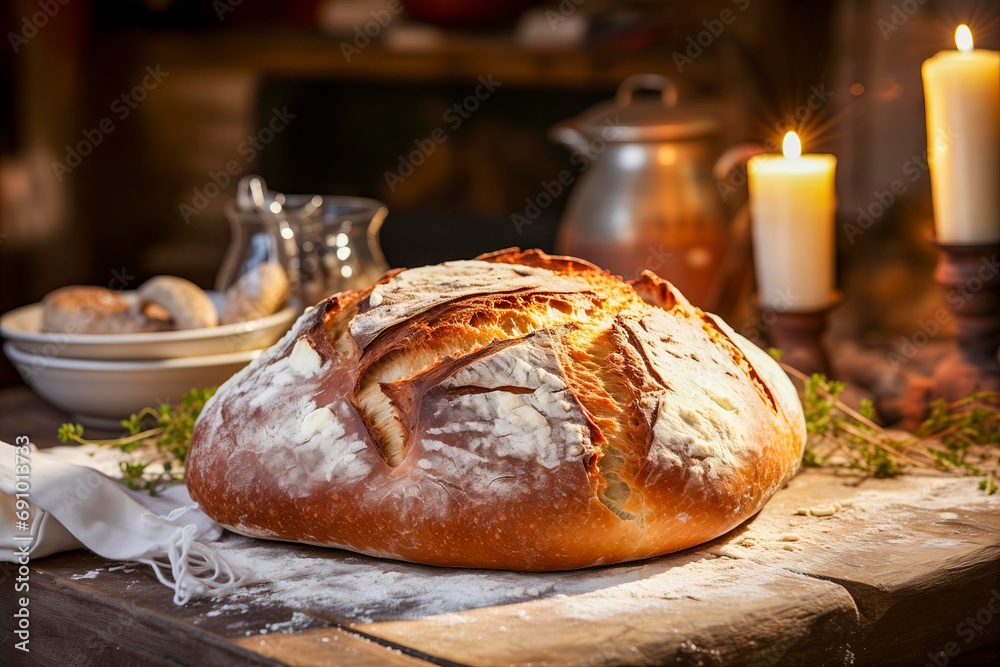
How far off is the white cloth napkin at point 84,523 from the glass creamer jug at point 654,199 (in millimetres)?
1262

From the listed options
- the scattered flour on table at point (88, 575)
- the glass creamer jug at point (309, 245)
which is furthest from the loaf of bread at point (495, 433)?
the glass creamer jug at point (309, 245)

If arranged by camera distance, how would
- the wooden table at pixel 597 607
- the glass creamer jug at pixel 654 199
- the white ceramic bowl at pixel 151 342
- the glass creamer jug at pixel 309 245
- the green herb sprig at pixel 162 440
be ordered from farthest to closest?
the glass creamer jug at pixel 654 199, the glass creamer jug at pixel 309 245, the white ceramic bowl at pixel 151 342, the green herb sprig at pixel 162 440, the wooden table at pixel 597 607

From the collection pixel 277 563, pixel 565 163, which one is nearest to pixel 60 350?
pixel 277 563

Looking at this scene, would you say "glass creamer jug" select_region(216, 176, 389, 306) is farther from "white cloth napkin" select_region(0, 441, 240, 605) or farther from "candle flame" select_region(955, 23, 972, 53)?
"candle flame" select_region(955, 23, 972, 53)

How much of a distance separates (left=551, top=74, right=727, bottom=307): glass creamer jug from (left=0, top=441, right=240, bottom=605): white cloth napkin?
4.14 ft

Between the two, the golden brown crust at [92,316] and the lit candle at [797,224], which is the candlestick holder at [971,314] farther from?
the golden brown crust at [92,316]

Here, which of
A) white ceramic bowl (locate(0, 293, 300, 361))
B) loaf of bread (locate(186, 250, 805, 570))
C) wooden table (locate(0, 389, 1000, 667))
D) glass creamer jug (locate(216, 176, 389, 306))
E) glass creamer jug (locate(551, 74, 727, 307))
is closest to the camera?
wooden table (locate(0, 389, 1000, 667))

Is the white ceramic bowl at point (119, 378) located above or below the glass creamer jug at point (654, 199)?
below

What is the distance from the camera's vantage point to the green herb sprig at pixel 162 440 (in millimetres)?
1389

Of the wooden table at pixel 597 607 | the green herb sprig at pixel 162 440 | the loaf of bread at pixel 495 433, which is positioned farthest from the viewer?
the green herb sprig at pixel 162 440

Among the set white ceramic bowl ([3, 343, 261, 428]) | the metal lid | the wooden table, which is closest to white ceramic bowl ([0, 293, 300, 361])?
white ceramic bowl ([3, 343, 261, 428])

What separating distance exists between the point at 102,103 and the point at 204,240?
2.28 feet

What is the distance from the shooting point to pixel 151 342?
1.55 meters

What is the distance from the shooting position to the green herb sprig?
139 centimetres
